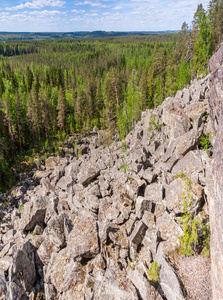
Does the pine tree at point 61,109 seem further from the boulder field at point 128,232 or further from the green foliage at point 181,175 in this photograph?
the green foliage at point 181,175

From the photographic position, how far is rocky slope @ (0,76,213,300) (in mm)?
7773

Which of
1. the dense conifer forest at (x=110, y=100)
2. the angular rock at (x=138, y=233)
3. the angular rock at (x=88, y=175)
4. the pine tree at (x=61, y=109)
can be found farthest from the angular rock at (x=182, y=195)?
the pine tree at (x=61, y=109)

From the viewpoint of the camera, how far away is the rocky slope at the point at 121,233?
306 inches

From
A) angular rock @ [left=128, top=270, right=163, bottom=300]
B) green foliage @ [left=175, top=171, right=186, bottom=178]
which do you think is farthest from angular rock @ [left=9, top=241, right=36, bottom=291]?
green foliage @ [left=175, top=171, right=186, bottom=178]

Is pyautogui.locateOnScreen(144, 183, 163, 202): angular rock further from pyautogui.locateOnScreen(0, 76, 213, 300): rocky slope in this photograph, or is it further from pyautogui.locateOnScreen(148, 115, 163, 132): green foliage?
pyautogui.locateOnScreen(148, 115, 163, 132): green foliage

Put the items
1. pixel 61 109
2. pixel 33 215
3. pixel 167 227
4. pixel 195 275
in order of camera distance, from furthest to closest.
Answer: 1. pixel 61 109
2. pixel 33 215
3. pixel 167 227
4. pixel 195 275

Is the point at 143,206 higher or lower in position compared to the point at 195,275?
higher

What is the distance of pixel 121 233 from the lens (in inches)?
415

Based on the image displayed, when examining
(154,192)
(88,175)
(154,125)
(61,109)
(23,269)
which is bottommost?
(23,269)

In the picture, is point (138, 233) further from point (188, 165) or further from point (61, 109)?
point (61, 109)

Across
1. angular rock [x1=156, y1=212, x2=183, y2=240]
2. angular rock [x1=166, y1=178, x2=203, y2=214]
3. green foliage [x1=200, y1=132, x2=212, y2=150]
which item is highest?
green foliage [x1=200, y1=132, x2=212, y2=150]

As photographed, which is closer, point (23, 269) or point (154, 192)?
point (23, 269)

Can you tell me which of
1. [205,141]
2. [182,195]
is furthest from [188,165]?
[182,195]

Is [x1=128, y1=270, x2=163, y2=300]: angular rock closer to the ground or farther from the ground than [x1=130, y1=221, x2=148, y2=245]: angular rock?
farther from the ground
